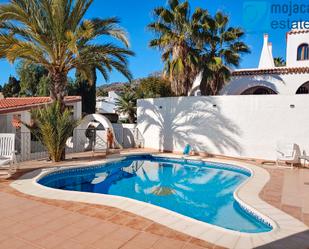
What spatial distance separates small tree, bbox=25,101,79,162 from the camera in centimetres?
1162

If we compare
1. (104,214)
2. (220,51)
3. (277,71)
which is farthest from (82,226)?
(277,71)

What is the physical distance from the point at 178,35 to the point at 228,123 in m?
6.28

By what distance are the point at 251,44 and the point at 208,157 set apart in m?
9.53

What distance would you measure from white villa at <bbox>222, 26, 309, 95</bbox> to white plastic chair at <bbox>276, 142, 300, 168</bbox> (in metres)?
10.0

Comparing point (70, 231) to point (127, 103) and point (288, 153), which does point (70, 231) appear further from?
point (127, 103)

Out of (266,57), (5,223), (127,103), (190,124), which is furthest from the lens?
(266,57)

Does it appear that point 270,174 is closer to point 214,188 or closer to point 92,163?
point 214,188

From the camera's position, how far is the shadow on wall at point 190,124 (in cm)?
1481

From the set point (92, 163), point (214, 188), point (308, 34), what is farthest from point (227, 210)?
point (308, 34)

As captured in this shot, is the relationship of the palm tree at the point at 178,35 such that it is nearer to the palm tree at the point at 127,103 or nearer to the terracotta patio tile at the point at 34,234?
the palm tree at the point at 127,103

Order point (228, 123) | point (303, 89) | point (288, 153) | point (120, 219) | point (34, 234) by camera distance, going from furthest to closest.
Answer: point (303, 89)
point (228, 123)
point (288, 153)
point (120, 219)
point (34, 234)

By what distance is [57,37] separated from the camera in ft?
38.9

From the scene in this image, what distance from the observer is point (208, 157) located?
14797 millimetres

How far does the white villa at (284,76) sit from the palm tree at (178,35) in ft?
25.4
